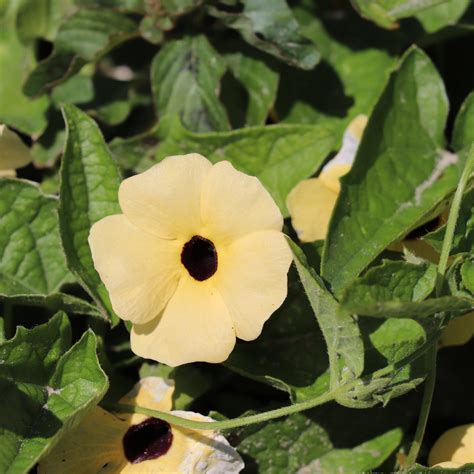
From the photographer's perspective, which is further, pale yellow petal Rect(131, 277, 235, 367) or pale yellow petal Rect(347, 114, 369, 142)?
pale yellow petal Rect(347, 114, 369, 142)

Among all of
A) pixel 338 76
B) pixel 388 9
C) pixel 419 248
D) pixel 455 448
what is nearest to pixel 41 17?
pixel 338 76

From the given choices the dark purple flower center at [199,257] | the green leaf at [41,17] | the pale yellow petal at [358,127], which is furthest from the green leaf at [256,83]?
the dark purple flower center at [199,257]

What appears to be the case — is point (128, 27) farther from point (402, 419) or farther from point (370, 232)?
point (402, 419)

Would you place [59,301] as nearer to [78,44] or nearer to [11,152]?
[11,152]

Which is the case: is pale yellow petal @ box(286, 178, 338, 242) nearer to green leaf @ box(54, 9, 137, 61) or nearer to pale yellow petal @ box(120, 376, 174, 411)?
pale yellow petal @ box(120, 376, 174, 411)

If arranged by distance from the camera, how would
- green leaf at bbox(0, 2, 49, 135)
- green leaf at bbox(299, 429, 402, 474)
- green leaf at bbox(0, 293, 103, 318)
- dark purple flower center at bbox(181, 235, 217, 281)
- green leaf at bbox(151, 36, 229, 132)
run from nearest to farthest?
dark purple flower center at bbox(181, 235, 217, 281) → green leaf at bbox(0, 293, 103, 318) → green leaf at bbox(299, 429, 402, 474) → green leaf at bbox(151, 36, 229, 132) → green leaf at bbox(0, 2, 49, 135)

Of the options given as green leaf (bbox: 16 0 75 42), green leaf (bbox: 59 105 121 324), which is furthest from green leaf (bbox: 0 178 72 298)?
green leaf (bbox: 16 0 75 42)

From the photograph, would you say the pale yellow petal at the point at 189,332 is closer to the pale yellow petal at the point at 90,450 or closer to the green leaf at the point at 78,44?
the pale yellow petal at the point at 90,450
